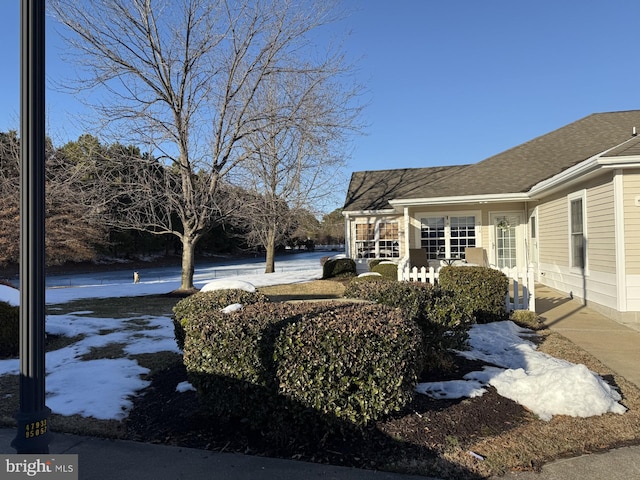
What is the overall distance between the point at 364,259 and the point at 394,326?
1481 centimetres

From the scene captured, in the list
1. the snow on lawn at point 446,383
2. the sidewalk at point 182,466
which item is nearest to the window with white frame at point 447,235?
the snow on lawn at point 446,383

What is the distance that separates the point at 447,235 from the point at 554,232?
3.94m

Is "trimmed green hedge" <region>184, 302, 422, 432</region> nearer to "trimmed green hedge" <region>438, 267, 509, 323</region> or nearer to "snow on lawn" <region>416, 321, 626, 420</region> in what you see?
"snow on lawn" <region>416, 321, 626, 420</region>

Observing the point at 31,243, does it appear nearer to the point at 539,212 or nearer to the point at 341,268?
the point at 539,212

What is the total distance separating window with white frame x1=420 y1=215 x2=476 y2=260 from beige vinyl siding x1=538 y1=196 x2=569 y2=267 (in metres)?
2.43

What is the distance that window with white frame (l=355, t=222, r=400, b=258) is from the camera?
17906 millimetres

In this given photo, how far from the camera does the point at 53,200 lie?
1364cm

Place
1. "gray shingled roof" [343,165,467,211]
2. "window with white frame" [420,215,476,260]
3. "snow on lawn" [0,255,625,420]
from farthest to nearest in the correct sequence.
Answer: "gray shingled roof" [343,165,467,211], "window with white frame" [420,215,476,260], "snow on lawn" [0,255,625,420]

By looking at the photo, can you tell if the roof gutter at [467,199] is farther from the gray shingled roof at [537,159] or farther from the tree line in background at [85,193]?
the tree line in background at [85,193]

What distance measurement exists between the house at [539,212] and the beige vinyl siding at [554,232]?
0.03 metres

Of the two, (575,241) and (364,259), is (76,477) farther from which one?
(364,259)

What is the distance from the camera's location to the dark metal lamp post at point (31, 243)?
2.05 meters

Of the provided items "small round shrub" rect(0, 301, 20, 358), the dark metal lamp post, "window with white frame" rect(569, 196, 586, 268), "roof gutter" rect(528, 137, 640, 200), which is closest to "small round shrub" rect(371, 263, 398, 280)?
"roof gutter" rect(528, 137, 640, 200)

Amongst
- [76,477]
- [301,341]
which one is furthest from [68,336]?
[301,341]
